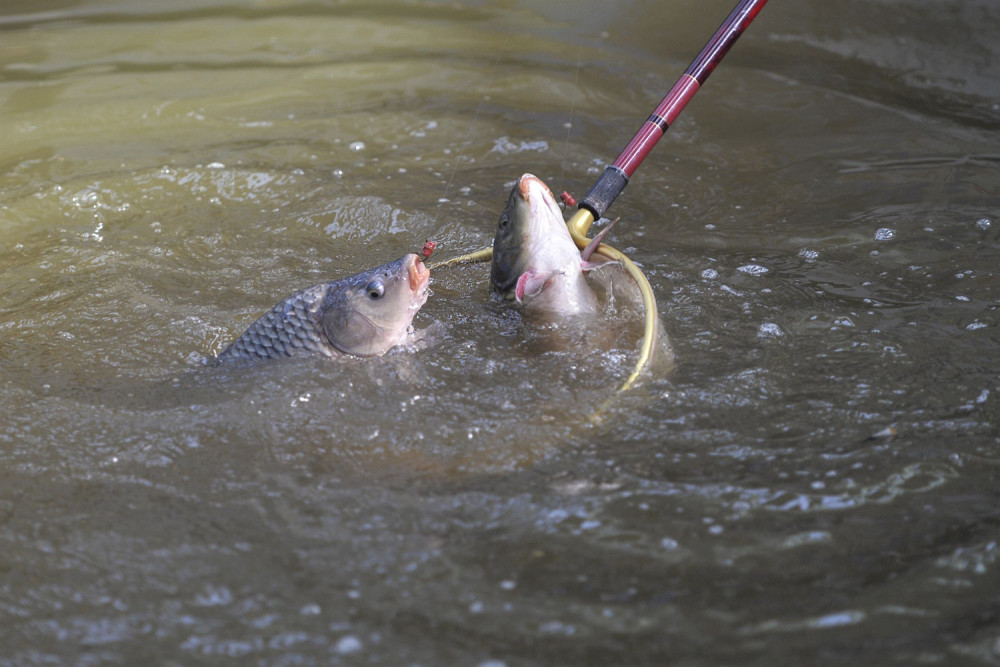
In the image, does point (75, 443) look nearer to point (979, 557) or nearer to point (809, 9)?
point (979, 557)

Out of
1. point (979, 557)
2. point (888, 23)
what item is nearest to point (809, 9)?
point (888, 23)

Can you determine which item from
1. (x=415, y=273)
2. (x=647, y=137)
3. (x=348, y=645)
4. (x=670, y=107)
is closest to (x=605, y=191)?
(x=647, y=137)

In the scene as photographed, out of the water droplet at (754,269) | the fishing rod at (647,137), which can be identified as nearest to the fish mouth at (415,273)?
the fishing rod at (647,137)

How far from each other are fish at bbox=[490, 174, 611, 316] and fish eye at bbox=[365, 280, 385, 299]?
0.41 m

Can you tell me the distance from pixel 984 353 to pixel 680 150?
7.11ft

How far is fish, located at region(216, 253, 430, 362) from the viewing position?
2.78 meters

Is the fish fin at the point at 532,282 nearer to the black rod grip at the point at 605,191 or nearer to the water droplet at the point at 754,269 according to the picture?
the black rod grip at the point at 605,191

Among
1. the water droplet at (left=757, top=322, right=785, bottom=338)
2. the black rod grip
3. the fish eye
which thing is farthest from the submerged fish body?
the water droplet at (left=757, top=322, right=785, bottom=338)

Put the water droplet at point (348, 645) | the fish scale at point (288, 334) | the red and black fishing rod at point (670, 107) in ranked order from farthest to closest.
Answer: the red and black fishing rod at point (670, 107) → the fish scale at point (288, 334) → the water droplet at point (348, 645)

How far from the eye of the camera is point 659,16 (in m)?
5.67

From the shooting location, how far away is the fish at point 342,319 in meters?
2.78

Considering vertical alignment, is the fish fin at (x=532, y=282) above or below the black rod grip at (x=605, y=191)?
below

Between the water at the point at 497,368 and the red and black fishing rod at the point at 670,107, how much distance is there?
1.61 ft

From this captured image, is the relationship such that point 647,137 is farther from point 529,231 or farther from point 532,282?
point 532,282
